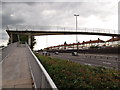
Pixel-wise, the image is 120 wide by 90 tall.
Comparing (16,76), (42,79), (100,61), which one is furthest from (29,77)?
(100,61)

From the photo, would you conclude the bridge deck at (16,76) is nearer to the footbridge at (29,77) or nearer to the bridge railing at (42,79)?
the footbridge at (29,77)

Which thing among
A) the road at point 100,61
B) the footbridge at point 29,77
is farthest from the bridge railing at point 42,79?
the road at point 100,61

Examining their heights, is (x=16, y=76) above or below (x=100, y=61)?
above

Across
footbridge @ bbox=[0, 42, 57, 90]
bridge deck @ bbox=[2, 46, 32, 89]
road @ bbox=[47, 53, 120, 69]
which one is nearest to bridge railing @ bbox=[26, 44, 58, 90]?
footbridge @ bbox=[0, 42, 57, 90]

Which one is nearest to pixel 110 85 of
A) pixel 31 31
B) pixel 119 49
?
pixel 119 49

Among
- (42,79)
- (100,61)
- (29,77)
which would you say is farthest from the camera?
(100,61)

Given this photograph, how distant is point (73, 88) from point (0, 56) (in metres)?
11.5

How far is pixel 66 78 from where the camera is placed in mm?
6426

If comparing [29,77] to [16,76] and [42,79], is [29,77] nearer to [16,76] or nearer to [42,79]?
[16,76]

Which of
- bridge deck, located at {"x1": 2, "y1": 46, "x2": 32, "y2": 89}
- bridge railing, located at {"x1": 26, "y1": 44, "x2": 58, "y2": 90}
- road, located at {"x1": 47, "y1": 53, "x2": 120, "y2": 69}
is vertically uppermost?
bridge railing, located at {"x1": 26, "y1": 44, "x2": 58, "y2": 90}

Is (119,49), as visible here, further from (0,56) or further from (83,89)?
(83,89)

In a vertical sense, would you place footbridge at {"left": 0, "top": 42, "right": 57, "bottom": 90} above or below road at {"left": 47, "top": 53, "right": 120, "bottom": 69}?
above

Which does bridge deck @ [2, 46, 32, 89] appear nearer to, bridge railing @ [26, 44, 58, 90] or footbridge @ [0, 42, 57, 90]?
footbridge @ [0, 42, 57, 90]

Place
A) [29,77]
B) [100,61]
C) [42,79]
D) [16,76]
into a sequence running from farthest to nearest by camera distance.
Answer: [100,61]
[16,76]
[29,77]
[42,79]
